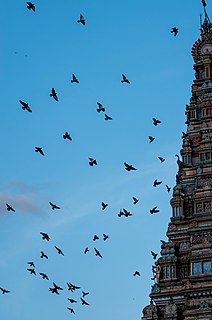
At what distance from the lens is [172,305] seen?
43750 millimetres

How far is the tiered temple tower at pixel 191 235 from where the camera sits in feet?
142

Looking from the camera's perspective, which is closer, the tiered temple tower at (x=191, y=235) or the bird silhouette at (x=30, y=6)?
the bird silhouette at (x=30, y=6)

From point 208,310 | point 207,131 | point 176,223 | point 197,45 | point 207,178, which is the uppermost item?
point 197,45

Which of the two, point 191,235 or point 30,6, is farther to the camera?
point 191,235

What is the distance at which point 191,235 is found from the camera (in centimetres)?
4594

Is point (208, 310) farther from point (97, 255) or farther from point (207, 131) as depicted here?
point (207, 131)

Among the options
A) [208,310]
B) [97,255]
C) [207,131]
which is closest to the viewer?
[97,255]

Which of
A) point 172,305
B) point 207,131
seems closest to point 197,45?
point 207,131

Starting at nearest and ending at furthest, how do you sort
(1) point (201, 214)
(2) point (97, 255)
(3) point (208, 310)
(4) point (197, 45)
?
1. (2) point (97, 255)
2. (3) point (208, 310)
3. (1) point (201, 214)
4. (4) point (197, 45)

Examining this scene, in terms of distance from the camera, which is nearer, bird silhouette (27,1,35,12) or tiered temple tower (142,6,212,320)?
bird silhouette (27,1,35,12)

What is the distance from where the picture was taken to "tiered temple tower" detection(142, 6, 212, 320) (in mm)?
43375

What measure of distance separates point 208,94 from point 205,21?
27.0 ft

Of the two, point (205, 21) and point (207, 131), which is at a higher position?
point (205, 21)

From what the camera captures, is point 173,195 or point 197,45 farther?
point 197,45
